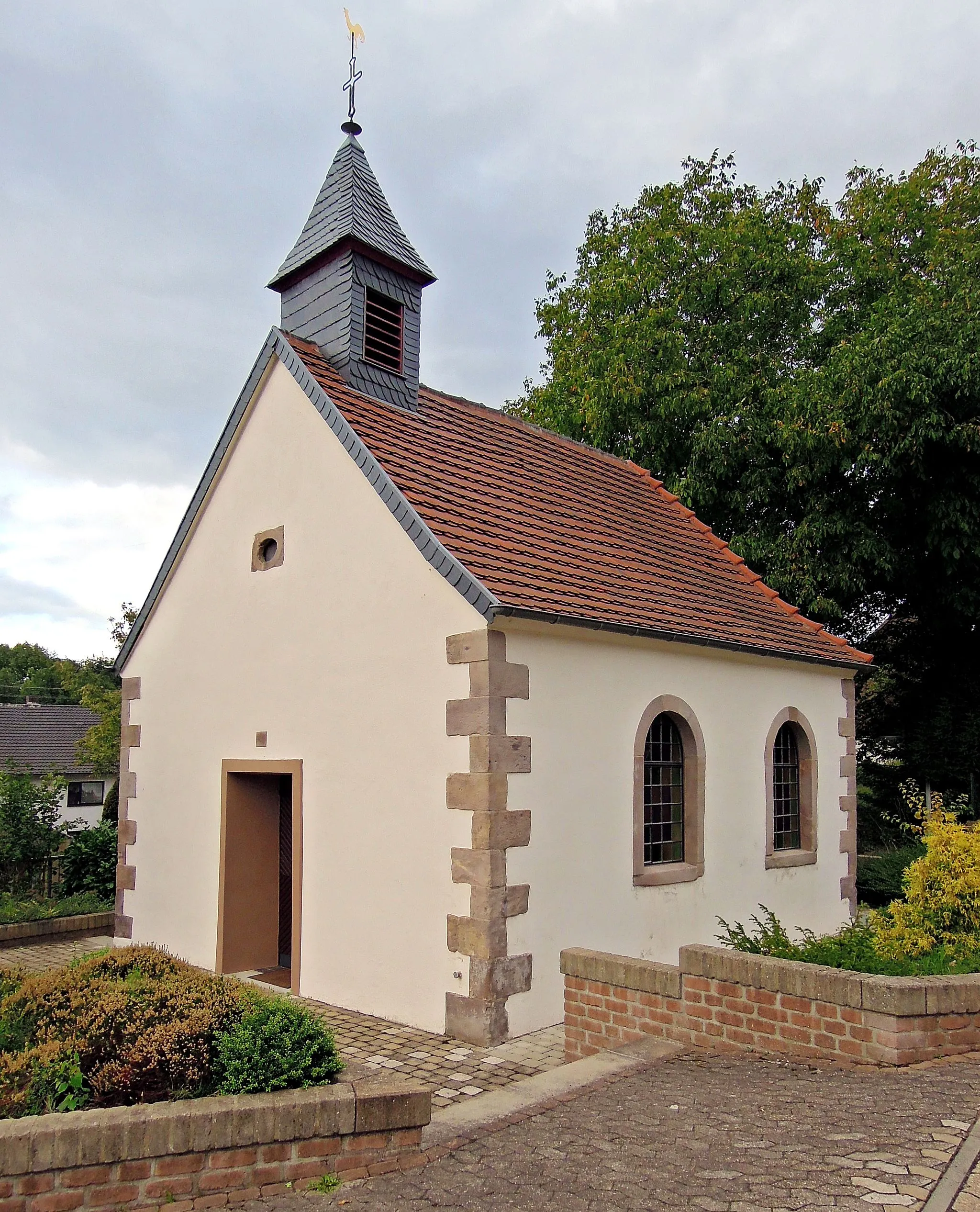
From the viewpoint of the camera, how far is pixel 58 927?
12383mm

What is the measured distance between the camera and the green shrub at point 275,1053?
492cm

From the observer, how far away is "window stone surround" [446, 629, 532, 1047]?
307 inches

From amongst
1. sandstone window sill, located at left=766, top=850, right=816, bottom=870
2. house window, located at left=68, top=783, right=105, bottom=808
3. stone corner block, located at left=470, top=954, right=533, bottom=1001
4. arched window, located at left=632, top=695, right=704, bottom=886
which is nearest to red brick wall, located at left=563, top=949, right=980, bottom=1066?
stone corner block, located at left=470, top=954, right=533, bottom=1001

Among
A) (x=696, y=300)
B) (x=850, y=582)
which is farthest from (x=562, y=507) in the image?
(x=696, y=300)

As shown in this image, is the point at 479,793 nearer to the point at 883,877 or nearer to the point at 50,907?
the point at 50,907

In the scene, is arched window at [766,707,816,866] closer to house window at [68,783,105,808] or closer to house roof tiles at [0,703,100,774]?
house roof tiles at [0,703,100,774]

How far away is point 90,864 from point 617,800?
30.1 ft

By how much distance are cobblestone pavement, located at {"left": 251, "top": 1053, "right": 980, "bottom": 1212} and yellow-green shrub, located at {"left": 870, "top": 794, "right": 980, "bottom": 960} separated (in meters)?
1.42

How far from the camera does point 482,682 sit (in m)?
8.12

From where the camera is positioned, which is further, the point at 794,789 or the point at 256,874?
the point at 794,789

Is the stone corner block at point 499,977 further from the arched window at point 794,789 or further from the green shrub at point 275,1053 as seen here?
the arched window at point 794,789

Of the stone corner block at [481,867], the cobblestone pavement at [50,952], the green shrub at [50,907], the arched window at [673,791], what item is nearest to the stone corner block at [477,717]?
the stone corner block at [481,867]

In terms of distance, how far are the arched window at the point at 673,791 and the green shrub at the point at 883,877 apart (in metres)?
6.89

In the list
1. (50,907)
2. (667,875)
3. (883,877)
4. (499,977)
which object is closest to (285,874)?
(499,977)
